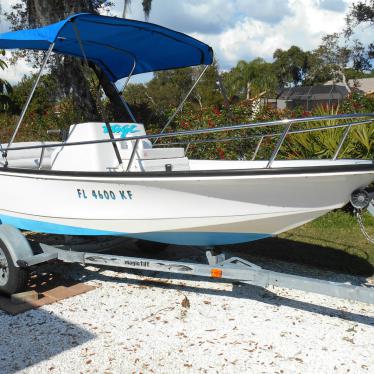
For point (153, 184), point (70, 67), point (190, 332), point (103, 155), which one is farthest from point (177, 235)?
point (70, 67)

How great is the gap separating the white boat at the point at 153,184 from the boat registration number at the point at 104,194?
0.01 m

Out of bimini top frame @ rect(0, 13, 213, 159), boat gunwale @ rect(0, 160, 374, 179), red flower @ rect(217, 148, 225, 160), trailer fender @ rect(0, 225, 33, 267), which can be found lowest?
trailer fender @ rect(0, 225, 33, 267)

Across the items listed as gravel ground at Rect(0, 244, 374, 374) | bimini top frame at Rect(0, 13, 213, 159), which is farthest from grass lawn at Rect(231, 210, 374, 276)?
bimini top frame at Rect(0, 13, 213, 159)

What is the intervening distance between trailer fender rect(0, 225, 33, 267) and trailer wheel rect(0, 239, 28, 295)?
45 mm

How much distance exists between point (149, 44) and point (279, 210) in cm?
297

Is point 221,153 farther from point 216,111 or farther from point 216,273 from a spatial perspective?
point 216,273

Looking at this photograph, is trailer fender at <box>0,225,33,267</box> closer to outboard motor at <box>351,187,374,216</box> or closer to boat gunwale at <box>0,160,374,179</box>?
boat gunwale at <box>0,160,374,179</box>

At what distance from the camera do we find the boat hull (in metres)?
3.64

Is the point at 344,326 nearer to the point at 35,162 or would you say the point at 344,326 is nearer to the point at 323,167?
the point at 323,167

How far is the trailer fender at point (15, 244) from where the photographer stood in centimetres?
446

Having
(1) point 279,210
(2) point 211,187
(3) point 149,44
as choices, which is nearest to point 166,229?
(2) point 211,187

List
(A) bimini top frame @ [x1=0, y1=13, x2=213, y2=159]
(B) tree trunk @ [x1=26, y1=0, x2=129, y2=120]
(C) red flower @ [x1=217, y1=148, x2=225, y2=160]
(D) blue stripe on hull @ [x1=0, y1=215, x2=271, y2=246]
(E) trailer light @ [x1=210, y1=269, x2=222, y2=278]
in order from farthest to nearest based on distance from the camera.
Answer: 1. (B) tree trunk @ [x1=26, y1=0, x2=129, y2=120]
2. (C) red flower @ [x1=217, y1=148, x2=225, y2=160]
3. (A) bimini top frame @ [x1=0, y1=13, x2=213, y2=159]
4. (D) blue stripe on hull @ [x1=0, y1=215, x2=271, y2=246]
5. (E) trailer light @ [x1=210, y1=269, x2=222, y2=278]

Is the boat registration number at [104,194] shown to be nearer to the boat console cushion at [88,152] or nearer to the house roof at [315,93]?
the boat console cushion at [88,152]

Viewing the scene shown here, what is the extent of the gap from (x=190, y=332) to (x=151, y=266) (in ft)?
2.27
